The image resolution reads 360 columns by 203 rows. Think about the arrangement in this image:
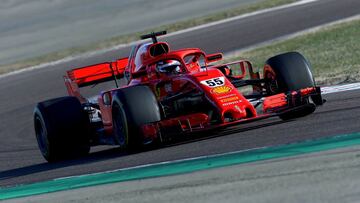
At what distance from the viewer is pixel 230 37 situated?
2770 cm

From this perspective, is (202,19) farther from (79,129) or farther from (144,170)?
(144,170)

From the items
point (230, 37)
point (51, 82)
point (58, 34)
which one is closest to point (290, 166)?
point (51, 82)

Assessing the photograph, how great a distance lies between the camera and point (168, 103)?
39.0ft

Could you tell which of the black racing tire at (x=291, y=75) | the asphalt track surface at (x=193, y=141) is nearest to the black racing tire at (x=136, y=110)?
the asphalt track surface at (x=193, y=141)

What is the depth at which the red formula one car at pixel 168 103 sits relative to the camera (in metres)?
11.2

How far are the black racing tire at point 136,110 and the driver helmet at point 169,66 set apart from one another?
1.22m

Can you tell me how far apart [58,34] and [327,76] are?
18.7 meters

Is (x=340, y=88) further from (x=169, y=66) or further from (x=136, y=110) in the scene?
(x=136, y=110)

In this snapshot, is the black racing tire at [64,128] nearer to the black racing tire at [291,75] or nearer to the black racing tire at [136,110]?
the black racing tire at [136,110]

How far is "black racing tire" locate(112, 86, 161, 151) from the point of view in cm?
1119

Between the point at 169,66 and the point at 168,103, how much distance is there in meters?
0.86

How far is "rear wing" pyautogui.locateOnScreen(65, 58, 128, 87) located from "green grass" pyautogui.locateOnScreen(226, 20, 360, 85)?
3.74 metres

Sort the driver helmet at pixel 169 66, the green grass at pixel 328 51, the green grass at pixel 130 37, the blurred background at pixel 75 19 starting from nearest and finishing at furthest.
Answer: the driver helmet at pixel 169 66, the green grass at pixel 328 51, the green grass at pixel 130 37, the blurred background at pixel 75 19

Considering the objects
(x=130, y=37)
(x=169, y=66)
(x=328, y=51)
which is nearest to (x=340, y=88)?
(x=169, y=66)
